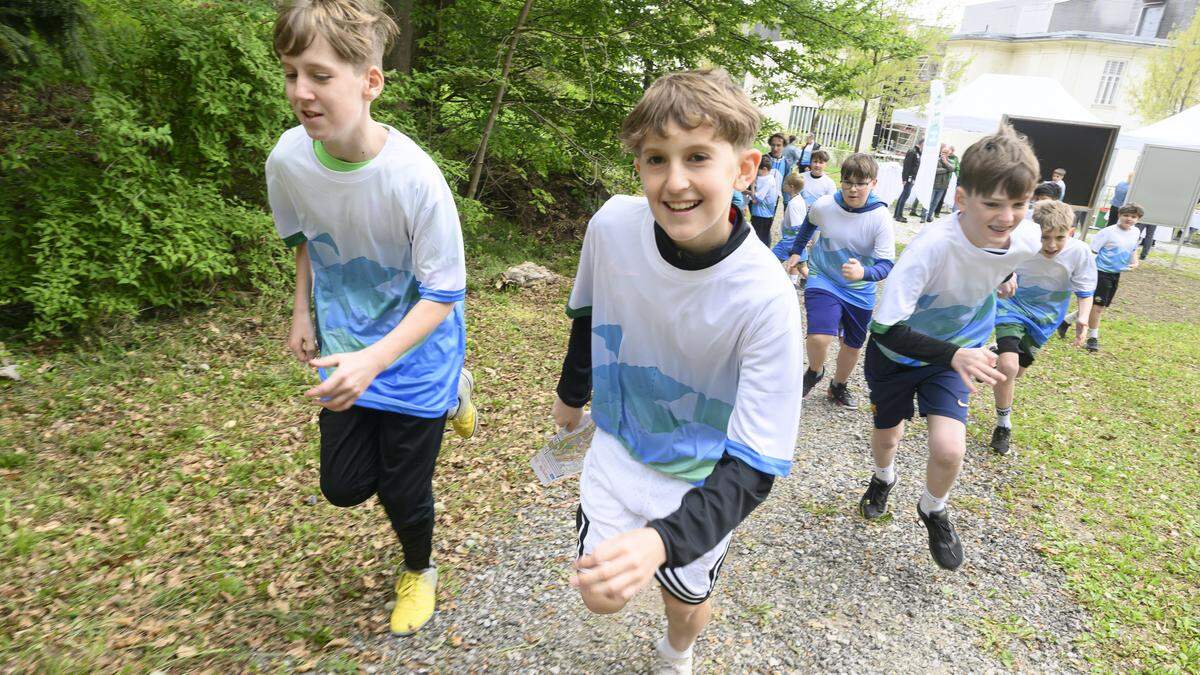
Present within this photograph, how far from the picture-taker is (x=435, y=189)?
95.1 inches

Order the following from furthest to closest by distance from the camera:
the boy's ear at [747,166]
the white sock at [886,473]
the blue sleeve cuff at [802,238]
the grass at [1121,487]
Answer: the blue sleeve cuff at [802,238] < the white sock at [886,473] < the grass at [1121,487] < the boy's ear at [747,166]

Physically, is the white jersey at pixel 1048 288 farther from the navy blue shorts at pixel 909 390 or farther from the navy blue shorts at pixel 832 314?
the navy blue shorts at pixel 909 390

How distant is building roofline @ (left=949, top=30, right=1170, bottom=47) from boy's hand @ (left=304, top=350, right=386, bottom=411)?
141 feet

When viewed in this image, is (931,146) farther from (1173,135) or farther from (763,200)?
(763,200)

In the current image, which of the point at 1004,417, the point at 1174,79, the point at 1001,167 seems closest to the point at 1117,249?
the point at 1004,417

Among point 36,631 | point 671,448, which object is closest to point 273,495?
point 36,631

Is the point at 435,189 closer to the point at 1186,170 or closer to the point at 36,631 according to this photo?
the point at 36,631

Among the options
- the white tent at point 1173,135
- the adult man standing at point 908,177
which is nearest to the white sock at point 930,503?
the adult man standing at point 908,177

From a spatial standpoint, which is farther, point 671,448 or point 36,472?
point 36,472

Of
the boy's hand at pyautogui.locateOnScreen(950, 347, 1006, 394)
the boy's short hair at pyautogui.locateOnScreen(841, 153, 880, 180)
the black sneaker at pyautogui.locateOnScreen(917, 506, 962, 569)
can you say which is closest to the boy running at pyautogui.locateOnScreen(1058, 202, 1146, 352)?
the boy's short hair at pyautogui.locateOnScreen(841, 153, 880, 180)

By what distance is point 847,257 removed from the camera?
5422mm

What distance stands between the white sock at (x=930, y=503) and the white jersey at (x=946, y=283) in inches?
29.4

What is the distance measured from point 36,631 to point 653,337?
2.94m

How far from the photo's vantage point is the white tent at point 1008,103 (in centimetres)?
1440
